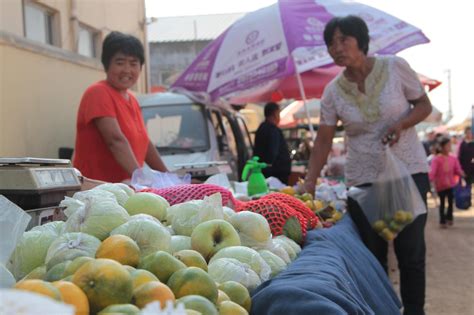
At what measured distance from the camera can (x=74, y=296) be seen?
1.06m

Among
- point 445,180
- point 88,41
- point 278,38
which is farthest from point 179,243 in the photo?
point 445,180

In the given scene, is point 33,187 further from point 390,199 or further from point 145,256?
point 390,199

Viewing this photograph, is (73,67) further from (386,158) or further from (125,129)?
(386,158)

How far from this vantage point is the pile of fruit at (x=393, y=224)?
353 centimetres

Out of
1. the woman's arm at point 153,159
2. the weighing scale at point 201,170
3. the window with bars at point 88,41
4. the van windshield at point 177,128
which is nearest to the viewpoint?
the woman's arm at point 153,159

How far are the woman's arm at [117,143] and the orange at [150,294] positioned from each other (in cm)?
224

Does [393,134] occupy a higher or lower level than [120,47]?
lower

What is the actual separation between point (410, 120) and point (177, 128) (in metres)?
4.12

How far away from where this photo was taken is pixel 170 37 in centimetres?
2956

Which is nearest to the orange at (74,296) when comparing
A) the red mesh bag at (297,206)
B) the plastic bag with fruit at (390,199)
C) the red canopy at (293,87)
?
the red mesh bag at (297,206)

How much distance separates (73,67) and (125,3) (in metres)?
3.44

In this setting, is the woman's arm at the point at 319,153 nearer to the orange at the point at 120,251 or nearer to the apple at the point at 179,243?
the apple at the point at 179,243

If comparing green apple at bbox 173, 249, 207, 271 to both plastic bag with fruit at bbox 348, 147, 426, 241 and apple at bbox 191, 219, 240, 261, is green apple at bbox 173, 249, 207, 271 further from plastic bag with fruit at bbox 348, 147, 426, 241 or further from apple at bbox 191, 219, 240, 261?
plastic bag with fruit at bbox 348, 147, 426, 241

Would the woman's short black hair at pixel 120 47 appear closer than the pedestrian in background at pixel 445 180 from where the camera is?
Yes
